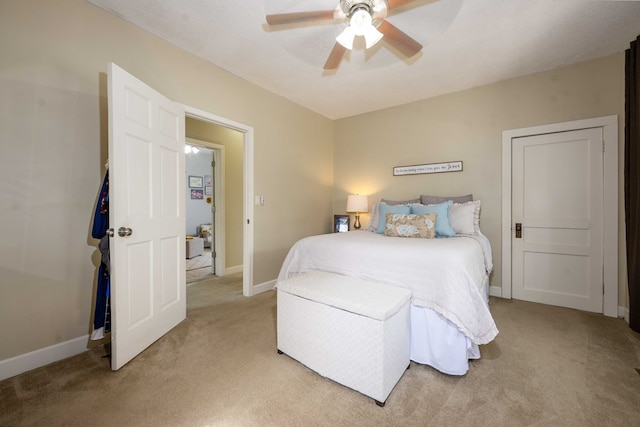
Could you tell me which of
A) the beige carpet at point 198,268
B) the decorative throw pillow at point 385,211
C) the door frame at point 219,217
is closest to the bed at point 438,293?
the decorative throw pillow at point 385,211

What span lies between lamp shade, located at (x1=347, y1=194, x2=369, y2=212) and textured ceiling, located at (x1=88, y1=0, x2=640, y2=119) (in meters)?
1.46

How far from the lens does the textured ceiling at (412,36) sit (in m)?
1.96

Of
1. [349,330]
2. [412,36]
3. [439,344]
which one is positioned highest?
[412,36]

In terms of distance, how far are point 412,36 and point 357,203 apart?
7.05 feet

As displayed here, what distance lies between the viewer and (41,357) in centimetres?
175

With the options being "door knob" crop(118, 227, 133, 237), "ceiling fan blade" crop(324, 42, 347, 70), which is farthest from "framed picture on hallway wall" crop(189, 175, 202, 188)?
"ceiling fan blade" crop(324, 42, 347, 70)

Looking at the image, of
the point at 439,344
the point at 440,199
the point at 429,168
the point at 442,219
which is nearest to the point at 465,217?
the point at 442,219

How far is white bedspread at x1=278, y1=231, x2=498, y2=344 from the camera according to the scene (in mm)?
1631

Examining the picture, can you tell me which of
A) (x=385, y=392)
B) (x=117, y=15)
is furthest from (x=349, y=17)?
(x=385, y=392)

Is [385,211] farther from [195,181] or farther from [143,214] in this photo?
[195,181]

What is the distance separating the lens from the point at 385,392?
1.42 metres

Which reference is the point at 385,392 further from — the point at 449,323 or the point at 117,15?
the point at 117,15

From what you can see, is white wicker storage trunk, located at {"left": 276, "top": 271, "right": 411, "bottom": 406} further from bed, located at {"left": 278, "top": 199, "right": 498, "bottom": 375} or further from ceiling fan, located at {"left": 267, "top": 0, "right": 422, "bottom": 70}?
ceiling fan, located at {"left": 267, "top": 0, "right": 422, "bottom": 70}

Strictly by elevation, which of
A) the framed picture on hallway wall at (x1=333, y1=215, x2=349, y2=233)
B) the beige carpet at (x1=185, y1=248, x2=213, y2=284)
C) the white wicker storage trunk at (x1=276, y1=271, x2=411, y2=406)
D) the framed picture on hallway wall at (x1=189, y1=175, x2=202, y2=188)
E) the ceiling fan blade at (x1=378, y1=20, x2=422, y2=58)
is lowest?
the beige carpet at (x1=185, y1=248, x2=213, y2=284)
